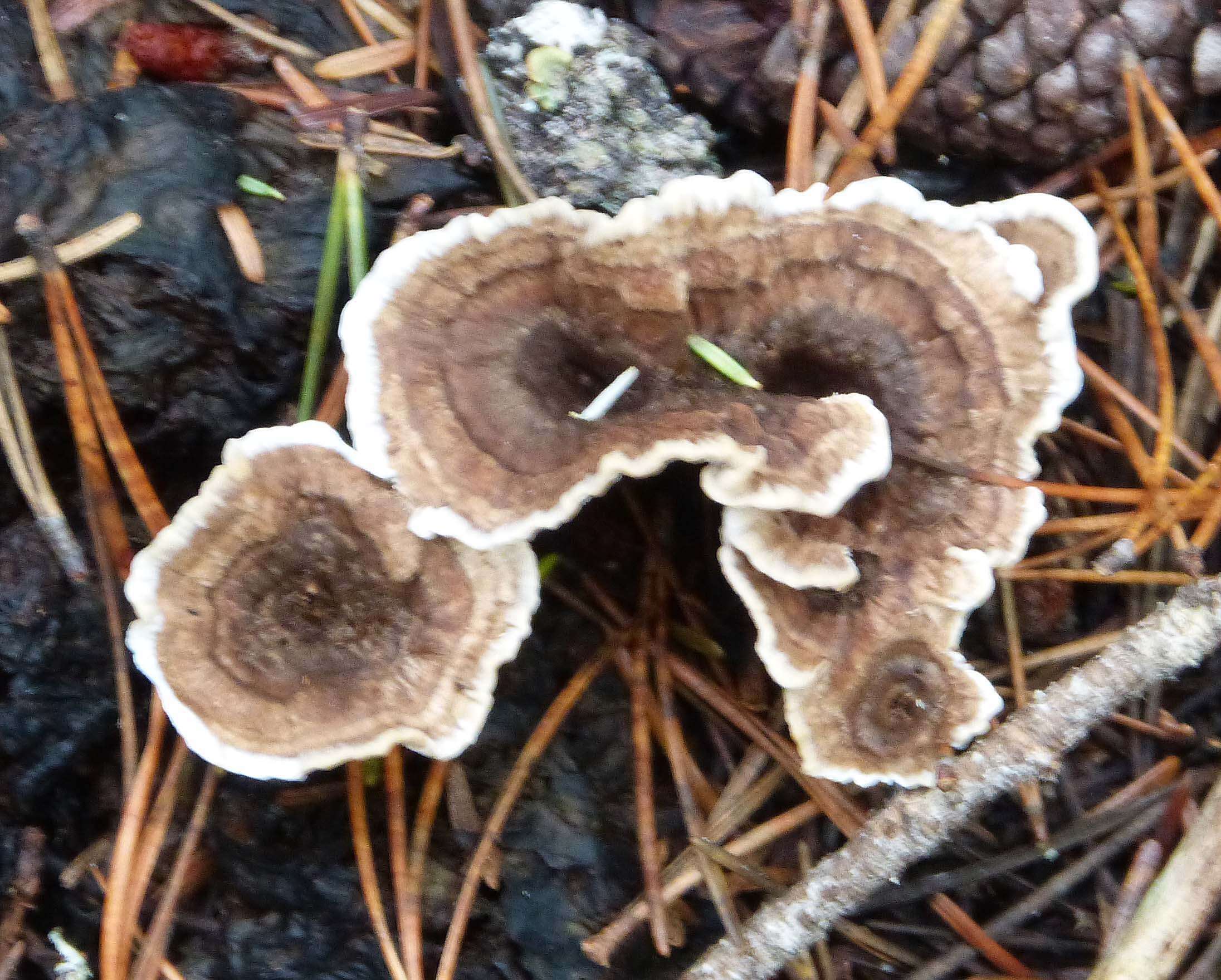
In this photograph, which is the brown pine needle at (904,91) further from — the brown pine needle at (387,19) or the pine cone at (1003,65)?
the brown pine needle at (387,19)

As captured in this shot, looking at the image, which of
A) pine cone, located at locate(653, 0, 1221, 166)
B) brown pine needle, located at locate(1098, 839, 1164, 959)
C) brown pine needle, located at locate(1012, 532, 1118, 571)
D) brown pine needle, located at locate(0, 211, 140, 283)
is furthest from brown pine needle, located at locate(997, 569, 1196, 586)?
brown pine needle, located at locate(0, 211, 140, 283)

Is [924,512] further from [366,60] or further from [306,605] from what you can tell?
[366,60]

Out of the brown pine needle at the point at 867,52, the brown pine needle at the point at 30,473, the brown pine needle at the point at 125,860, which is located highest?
the brown pine needle at the point at 867,52

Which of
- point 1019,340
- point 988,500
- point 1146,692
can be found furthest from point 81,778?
point 1146,692

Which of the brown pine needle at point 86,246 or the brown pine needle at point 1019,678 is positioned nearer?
the brown pine needle at point 86,246

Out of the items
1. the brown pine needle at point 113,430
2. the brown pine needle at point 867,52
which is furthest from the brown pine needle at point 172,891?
the brown pine needle at point 867,52

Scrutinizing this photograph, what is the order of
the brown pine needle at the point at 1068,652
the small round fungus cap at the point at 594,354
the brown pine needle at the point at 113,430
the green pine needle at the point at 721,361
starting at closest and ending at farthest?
the small round fungus cap at the point at 594,354 → the green pine needle at the point at 721,361 → the brown pine needle at the point at 113,430 → the brown pine needle at the point at 1068,652

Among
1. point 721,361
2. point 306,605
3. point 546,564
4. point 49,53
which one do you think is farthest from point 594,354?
point 49,53
